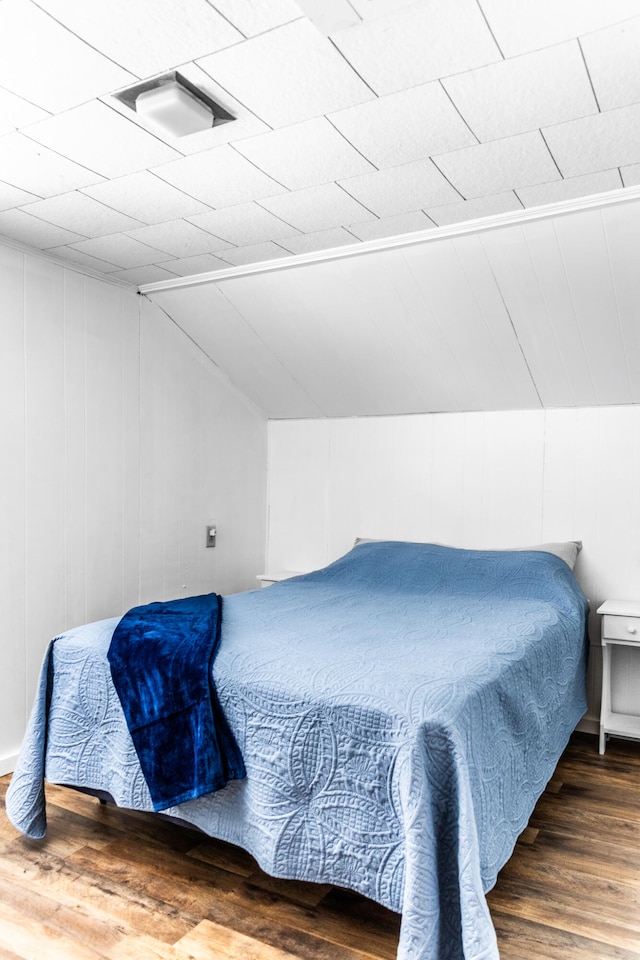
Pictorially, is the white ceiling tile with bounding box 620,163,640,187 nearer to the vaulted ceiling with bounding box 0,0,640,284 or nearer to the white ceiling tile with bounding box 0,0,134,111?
the vaulted ceiling with bounding box 0,0,640,284

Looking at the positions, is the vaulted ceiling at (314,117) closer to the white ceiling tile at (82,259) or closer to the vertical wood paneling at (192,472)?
the white ceiling tile at (82,259)

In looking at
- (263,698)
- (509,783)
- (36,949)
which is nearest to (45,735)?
(36,949)

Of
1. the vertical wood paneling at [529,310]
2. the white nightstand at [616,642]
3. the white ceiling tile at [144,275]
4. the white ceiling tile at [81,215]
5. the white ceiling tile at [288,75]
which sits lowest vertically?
the white nightstand at [616,642]

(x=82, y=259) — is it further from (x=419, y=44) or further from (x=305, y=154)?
(x=419, y=44)

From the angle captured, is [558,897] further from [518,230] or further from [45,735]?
[518,230]

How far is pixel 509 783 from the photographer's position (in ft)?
6.32

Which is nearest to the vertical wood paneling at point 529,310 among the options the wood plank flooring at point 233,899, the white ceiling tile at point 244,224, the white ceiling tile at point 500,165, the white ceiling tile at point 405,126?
the white ceiling tile at point 500,165

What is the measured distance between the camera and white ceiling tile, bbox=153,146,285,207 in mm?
2141

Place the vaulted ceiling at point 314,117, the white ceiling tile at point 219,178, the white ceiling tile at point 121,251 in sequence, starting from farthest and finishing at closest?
the white ceiling tile at point 121,251 → the white ceiling tile at point 219,178 → the vaulted ceiling at point 314,117

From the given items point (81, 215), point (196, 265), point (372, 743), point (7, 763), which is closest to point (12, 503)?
point (7, 763)

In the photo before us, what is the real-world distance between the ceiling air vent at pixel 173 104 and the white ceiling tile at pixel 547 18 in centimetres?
72

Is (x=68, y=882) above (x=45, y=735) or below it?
below

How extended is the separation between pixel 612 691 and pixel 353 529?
156 cm

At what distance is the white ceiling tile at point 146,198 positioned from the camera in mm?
2306
